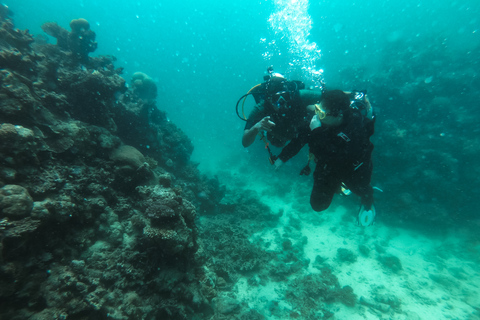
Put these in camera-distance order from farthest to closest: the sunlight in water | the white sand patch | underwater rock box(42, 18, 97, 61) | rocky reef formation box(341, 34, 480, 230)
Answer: the sunlight in water
rocky reef formation box(341, 34, 480, 230)
underwater rock box(42, 18, 97, 61)
the white sand patch

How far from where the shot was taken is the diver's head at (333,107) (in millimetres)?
3619

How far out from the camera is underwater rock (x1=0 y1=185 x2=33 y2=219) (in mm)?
2649

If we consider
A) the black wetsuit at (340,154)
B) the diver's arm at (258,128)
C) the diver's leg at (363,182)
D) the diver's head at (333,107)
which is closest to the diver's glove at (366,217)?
the diver's leg at (363,182)

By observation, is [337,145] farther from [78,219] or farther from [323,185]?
[78,219]

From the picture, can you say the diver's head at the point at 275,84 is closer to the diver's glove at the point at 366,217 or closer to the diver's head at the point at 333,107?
the diver's head at the point at 333,107

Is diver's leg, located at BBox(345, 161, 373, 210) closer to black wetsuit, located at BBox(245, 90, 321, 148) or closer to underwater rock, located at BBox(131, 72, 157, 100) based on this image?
black wetsuit, located at BBox(245, 90, 321, 148)

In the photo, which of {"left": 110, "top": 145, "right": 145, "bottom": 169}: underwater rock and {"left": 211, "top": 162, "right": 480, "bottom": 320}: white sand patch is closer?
{"left": 110, "top": 145, "right": 145, "bottom": 169}: underwater rock

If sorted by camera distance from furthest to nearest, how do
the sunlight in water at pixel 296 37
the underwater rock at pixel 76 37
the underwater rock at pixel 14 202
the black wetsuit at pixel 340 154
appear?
the sunlight in water at pixel 296 37 → the underwater rock at pixel 76 37 → the black wetsuit at pixel 340 154 → the underwater rock at pixel 14 202

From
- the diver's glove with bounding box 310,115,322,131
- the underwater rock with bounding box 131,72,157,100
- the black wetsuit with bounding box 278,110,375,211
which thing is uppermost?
the underwater rock with bounding box 131,72,157,100

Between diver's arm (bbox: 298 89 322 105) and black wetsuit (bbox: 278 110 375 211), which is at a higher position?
diver's arm (bbox: 298 89 322 105)

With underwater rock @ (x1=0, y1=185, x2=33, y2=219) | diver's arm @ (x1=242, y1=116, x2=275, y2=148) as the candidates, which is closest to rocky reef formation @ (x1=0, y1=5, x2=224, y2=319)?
underwater rock @ (x1=0, y1=185, x2=33, y2=219)

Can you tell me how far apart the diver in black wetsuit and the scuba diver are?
2.31ft

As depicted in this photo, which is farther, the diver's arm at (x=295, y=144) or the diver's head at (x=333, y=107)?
the diver's arm at (x=295, y=144)

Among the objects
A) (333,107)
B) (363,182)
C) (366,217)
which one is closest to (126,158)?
(333,107)
